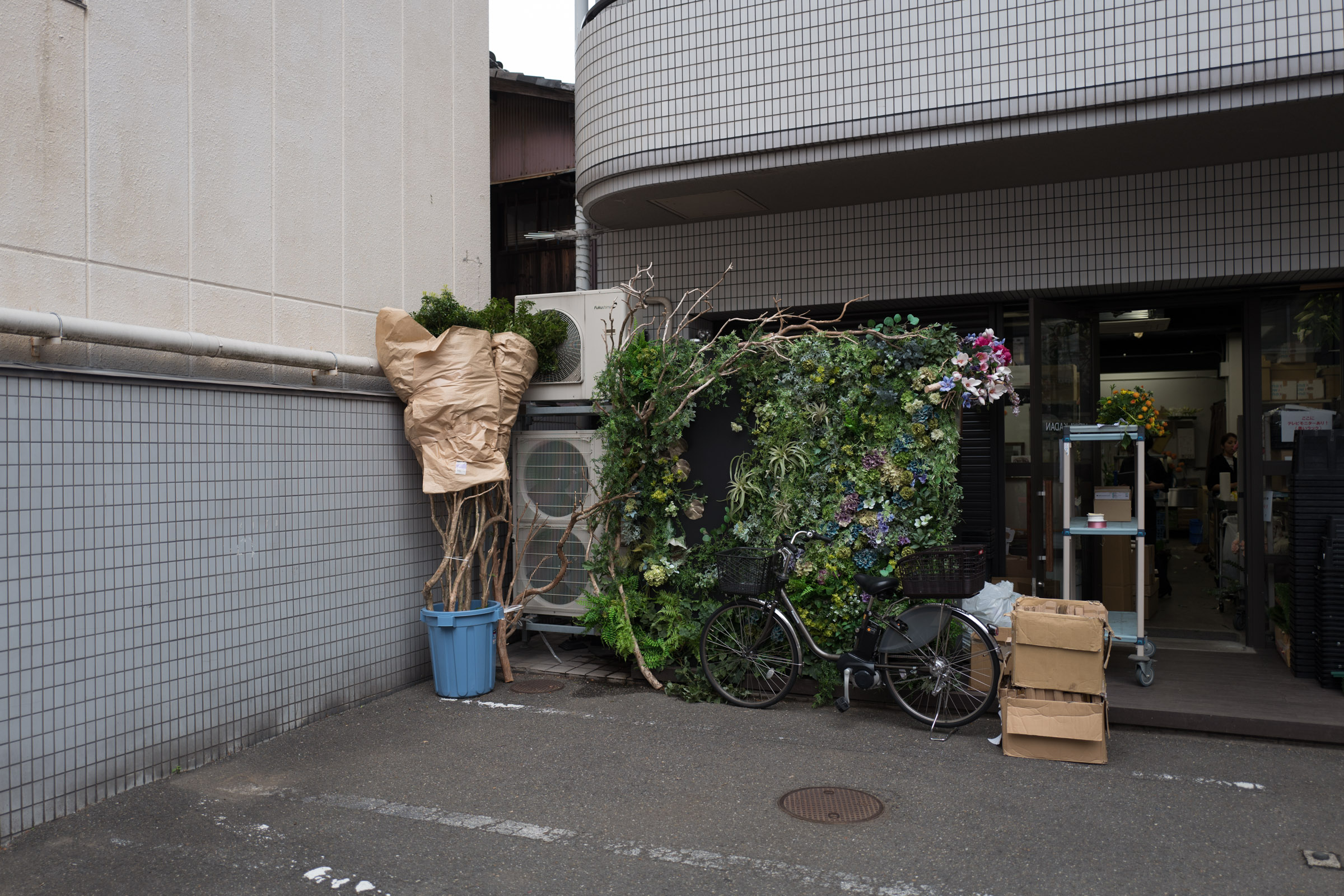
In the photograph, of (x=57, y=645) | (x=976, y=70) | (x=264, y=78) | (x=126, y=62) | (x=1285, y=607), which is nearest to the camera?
(x=57, y=645)

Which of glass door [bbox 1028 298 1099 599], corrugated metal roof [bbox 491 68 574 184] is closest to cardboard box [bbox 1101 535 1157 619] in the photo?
glass door [bbox 1028 298 1099 599]

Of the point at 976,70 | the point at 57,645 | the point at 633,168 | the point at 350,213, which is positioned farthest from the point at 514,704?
the point at 976,70

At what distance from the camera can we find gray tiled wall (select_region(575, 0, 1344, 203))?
548 cm

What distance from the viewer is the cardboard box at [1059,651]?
16.3 feet

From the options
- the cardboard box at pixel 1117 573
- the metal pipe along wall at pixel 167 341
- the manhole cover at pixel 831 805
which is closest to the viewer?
the metal pipe along wall at pixel 167 341

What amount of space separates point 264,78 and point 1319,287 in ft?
24.9

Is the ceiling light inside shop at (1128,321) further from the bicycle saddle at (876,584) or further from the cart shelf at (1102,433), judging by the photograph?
the bicycle saddle at (876,584)

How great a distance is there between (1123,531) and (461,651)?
4570 millimetres

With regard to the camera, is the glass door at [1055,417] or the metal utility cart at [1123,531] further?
the glass door at [1055,417]

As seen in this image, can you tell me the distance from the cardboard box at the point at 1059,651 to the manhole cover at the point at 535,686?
3.19m

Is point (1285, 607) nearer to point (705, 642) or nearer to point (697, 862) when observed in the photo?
point (705, 642)

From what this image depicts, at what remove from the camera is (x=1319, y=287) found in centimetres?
691

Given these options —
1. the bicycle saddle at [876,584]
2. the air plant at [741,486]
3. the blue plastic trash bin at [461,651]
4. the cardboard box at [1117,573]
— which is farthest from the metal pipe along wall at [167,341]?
the cardboard box at [1117,573]

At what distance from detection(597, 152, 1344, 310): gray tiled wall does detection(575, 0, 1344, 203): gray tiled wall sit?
1209mm
